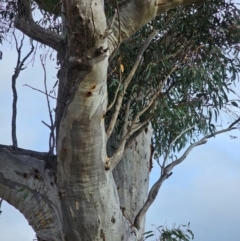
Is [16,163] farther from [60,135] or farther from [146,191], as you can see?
[146,191]

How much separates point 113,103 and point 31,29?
1.32 metres

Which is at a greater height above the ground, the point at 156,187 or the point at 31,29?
the point at 31,29

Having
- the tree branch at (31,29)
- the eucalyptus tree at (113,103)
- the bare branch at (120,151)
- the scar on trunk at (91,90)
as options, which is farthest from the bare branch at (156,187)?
the scar on trunk at (91,90)

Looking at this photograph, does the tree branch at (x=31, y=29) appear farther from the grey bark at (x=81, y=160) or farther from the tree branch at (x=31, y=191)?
the tree branch at (x=31, y=191)

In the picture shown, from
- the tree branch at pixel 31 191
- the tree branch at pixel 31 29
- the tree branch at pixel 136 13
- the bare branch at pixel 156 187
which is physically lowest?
the tree branch at pixel 31 191

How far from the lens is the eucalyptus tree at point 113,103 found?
3.41m

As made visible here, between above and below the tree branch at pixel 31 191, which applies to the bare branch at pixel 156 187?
above

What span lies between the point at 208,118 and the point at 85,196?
1.94 m

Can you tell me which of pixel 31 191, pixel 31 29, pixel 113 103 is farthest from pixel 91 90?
pixel 31 29

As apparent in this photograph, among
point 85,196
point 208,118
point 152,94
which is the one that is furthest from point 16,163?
point 208,118

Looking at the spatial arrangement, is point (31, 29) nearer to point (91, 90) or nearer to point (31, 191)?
point (31, 191)

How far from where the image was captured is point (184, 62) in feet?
15.0

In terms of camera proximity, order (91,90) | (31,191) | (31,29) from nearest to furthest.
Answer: (91,90), (31,191), (31,29)

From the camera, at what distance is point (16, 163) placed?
4262 mm
